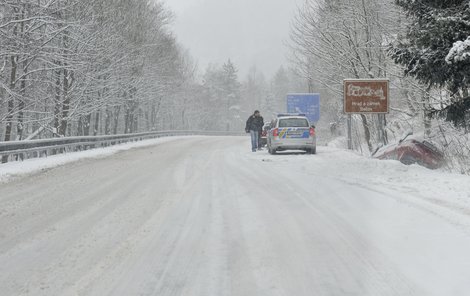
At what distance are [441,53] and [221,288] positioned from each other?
26.0 ft

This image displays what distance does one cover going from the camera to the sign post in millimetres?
17531

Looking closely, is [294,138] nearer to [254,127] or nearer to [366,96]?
[254,127]

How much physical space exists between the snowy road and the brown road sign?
7.61m

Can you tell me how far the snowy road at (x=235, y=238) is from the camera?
4.06 m

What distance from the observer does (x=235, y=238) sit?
560 cm

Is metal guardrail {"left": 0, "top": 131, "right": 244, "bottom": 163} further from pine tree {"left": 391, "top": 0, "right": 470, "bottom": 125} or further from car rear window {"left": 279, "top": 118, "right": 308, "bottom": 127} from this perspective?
pine tree {"left": 391, "top": 0, "right": 470, "bottom": 125}

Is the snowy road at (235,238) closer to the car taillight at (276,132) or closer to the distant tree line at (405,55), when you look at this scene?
the distant tree line at (405,55)

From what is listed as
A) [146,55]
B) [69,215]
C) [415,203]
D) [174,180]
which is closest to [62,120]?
[146,55]

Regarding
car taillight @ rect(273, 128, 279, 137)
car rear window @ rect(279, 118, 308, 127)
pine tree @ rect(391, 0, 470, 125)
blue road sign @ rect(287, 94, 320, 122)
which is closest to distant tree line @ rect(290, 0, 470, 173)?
pine tree @ rect(391, 0, 470, 125)

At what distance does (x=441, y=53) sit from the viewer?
977 centimetres

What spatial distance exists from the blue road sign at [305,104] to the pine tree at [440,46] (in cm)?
3244

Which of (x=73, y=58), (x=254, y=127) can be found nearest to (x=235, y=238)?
(x=254, y=127)

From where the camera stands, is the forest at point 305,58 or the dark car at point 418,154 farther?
the dark car at point 418,154

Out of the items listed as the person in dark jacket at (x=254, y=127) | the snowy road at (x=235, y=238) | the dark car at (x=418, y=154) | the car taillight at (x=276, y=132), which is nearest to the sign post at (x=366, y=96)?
the dark car at (x=418, y=154)
